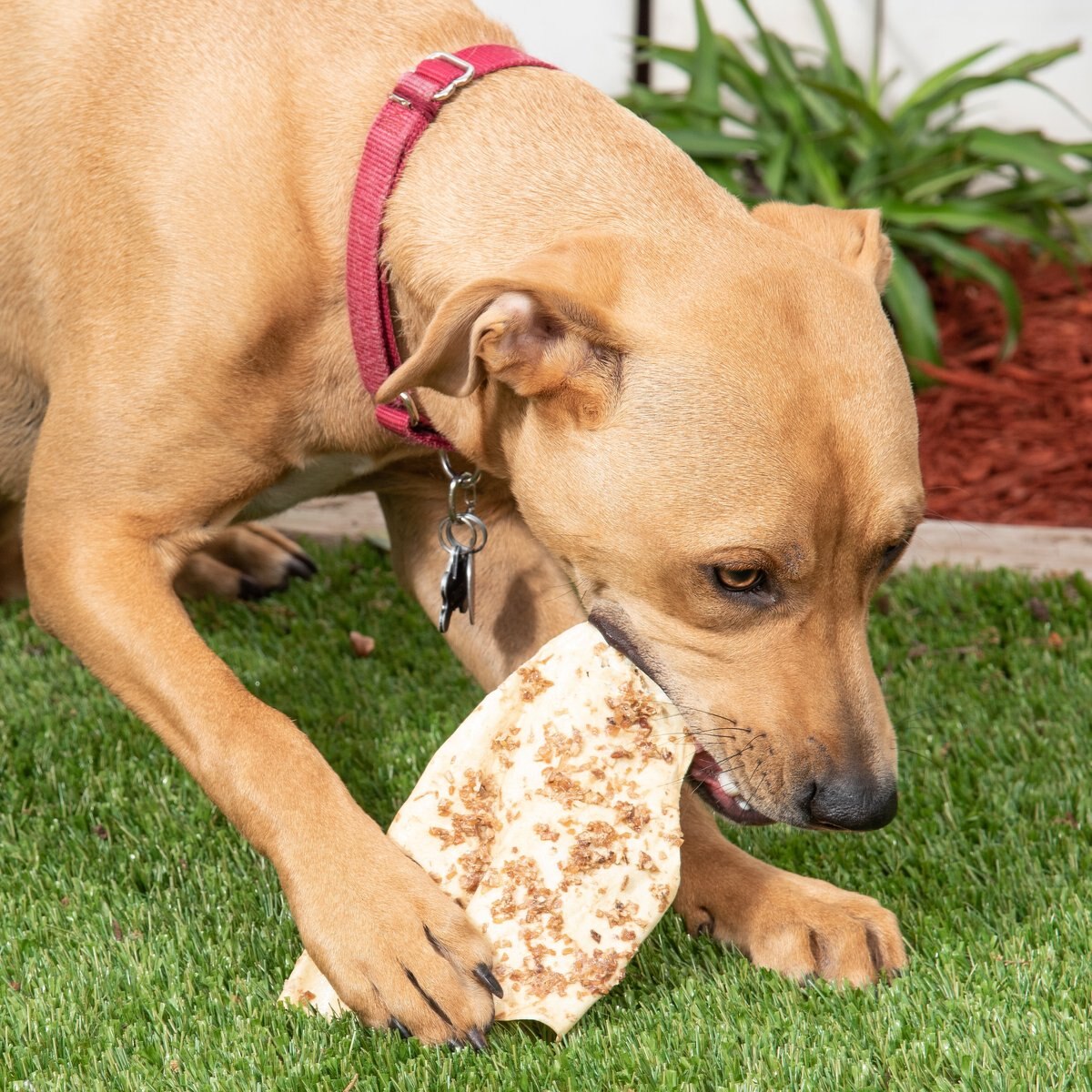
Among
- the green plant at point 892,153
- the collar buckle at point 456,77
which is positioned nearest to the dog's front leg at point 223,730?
the collar buckle at point 456,77

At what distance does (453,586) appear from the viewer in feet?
12.0

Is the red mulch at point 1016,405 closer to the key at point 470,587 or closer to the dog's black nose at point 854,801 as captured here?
the key at point 470,587

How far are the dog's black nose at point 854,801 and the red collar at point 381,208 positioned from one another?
1.16 metres

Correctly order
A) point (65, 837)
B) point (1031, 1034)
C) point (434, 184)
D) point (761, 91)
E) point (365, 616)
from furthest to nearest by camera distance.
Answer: point (761, 91) < point (365, 616) < point (65, 837) < point (434, 184) < point (1031, 1034)

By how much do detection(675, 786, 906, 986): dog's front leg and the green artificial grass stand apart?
0.22ft

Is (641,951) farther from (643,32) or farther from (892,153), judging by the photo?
(643,32)

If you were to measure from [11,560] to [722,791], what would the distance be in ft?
9.95

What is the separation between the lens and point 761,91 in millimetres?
7266

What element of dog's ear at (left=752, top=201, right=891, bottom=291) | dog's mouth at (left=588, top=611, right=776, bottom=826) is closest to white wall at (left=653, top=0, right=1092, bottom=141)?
dog's ear at (left=752, top=201, right=891, bottom=291)

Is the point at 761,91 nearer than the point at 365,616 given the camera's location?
No

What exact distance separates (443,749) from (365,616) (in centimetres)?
202

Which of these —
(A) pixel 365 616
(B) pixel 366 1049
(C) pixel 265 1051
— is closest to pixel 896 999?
(B) pixel 366 1049

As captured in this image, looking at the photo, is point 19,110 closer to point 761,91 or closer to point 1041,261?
point 761,91

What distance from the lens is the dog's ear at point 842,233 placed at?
3469 mm
